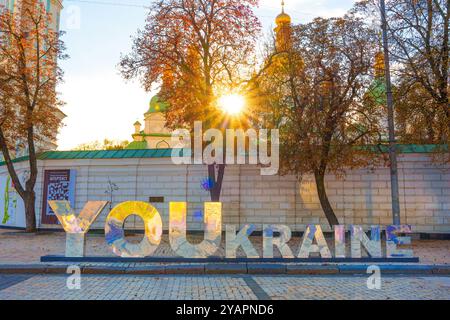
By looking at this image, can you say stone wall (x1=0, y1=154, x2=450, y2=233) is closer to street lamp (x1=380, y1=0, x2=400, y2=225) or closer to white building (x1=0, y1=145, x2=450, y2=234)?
white building (x1=0, y1=145, x2=450, y2=234)

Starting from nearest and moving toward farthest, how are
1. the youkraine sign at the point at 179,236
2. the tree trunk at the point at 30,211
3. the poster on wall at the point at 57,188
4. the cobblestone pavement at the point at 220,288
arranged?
the cobblestone pavement at the point at 220,288
the youkraine sign at the point at 179,236
the tree trunk at the point at 30,211
the poster on wall at the point at 57,188

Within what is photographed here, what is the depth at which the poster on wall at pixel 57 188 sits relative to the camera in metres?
19.8

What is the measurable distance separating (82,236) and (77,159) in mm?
10948

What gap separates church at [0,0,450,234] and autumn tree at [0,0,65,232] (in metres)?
1.80

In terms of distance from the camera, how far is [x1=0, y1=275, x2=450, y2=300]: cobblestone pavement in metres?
7.11

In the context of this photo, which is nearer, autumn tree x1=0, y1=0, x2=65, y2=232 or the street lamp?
the street lamp

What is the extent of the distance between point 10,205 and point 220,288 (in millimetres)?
19728

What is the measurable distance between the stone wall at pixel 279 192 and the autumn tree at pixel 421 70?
365 centimetres

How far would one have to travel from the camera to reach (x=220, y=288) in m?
7.84

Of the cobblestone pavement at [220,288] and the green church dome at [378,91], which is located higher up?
the green church dome at [378,91]

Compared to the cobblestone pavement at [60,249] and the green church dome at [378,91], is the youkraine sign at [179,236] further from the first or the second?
the green church dome at [378,91]

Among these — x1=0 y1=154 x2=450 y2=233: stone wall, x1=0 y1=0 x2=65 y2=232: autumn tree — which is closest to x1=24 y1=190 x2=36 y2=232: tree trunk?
x1=0 y1=0 x2=65 y2=232: autumn tree

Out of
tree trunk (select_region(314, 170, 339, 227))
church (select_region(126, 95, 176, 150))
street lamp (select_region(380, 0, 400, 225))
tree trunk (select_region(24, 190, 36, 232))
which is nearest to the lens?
street lamp (select_region(380, 0, 400, 225))

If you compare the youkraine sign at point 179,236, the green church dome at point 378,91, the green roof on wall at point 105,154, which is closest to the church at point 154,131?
the green roof on wall at point 105,154
